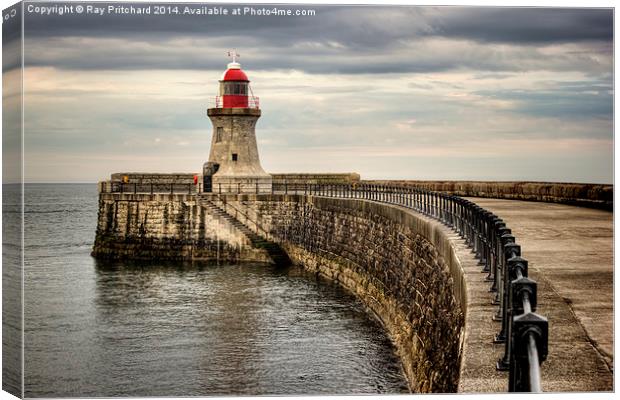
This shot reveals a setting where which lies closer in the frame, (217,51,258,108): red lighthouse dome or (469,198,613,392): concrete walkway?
(469,198,613,392): concrete walkway

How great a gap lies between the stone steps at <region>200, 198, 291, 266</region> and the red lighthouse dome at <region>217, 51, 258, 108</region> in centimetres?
358

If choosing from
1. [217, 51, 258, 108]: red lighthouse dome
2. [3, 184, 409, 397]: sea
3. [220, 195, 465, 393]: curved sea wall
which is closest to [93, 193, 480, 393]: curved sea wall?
[220, 195, 465, 393]: curved sea wall

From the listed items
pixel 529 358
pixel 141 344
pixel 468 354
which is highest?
pixel 529 358

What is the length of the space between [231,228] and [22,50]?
2190 centimetres

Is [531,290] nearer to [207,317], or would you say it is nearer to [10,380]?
[10,380]

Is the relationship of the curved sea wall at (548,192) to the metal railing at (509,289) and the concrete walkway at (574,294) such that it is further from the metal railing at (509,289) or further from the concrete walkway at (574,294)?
the metal railing at (509,289)

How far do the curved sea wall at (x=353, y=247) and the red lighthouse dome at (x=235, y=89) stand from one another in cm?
340

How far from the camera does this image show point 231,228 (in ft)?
97.0

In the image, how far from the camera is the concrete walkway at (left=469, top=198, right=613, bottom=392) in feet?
18.5

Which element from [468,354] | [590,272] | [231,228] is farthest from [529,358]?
[231,228]

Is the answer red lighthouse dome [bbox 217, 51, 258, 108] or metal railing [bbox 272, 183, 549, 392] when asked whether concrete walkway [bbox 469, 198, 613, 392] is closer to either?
metal railing [bbox 272, 183, 549, 392]

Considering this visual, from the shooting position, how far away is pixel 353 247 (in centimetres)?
2206

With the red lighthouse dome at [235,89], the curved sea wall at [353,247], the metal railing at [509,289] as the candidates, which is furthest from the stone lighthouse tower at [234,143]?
the metal railing at [509,289]

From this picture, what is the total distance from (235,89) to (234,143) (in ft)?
5.76
